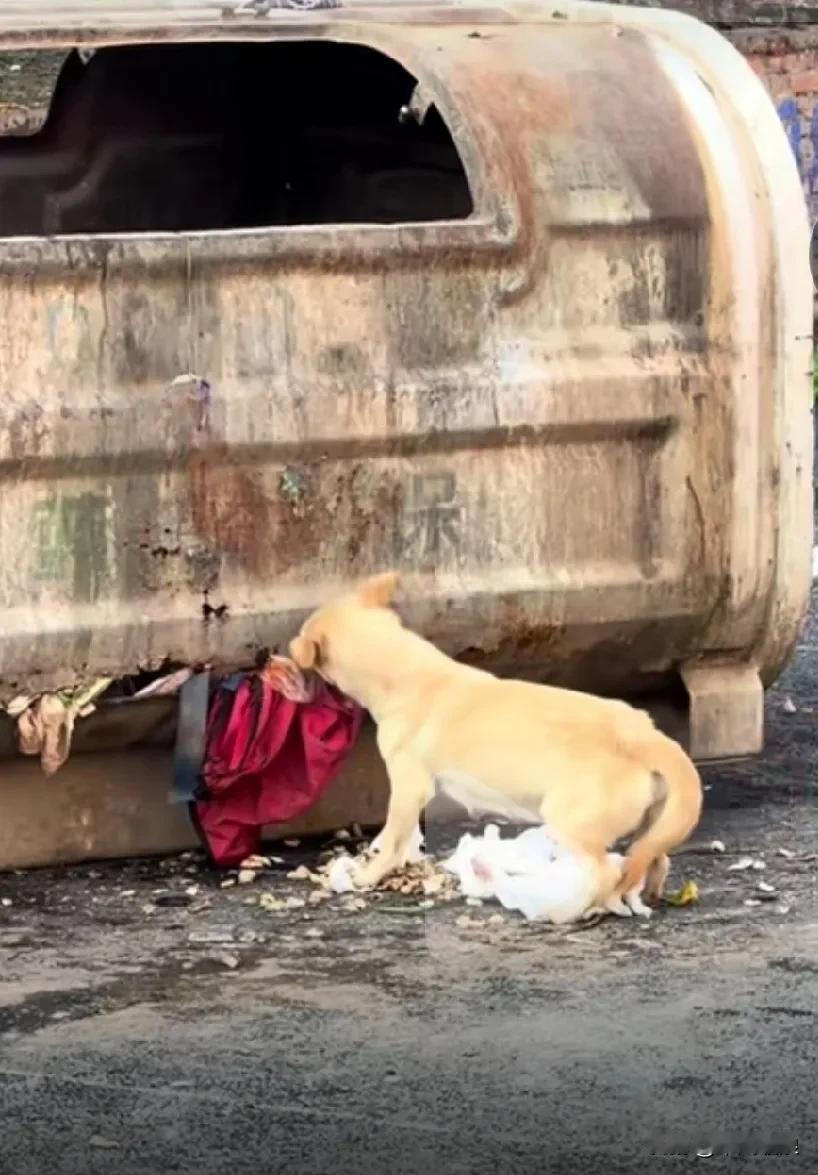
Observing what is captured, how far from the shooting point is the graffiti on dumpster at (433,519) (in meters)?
4.55

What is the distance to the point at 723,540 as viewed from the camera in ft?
15.5

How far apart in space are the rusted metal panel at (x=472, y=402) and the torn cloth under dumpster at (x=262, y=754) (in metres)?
0.10

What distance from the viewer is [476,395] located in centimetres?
453

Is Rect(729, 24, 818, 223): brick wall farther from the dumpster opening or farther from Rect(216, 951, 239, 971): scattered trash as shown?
Rect(216, 951, 239, 971): scattered trash

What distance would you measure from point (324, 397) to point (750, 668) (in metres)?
1.02

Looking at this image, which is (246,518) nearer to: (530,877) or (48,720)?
(48,720)

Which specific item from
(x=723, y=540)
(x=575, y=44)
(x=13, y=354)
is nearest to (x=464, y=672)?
(x=723, y=540)

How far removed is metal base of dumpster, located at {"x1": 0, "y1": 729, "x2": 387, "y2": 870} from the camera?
455cm

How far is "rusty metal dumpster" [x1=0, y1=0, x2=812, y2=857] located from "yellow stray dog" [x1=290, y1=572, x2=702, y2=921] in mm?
132

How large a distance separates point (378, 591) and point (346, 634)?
10 cm

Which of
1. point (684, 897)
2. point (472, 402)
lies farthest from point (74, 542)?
point (684, 897)

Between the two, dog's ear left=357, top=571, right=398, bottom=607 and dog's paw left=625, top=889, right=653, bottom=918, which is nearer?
dog's paw left=625, top=889, right=653, bottom=918

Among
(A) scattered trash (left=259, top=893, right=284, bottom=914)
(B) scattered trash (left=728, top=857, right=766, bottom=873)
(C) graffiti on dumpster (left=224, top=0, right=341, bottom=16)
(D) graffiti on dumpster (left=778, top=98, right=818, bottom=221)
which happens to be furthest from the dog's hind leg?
(D) graffiti on dumpster (left=778, top=98, right=818, bottom=221)

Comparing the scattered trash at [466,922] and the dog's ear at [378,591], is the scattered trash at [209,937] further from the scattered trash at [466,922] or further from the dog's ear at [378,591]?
the dog's ear at [378,591]
